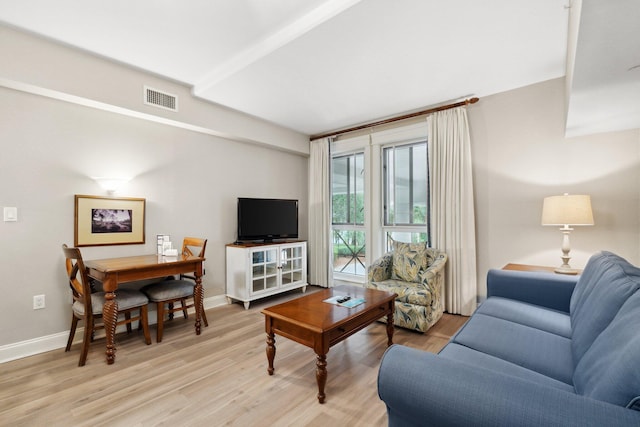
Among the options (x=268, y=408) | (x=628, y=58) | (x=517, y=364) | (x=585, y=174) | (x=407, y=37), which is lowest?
(x=268, y=408)

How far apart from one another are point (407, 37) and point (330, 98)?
1.30 m

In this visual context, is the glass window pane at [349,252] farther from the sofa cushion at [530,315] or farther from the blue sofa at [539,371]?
the blue sofa at [539,371]

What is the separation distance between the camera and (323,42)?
231 cm

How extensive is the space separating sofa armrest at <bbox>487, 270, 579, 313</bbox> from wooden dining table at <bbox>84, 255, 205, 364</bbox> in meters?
2.74

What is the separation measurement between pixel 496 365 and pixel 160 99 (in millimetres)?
3593

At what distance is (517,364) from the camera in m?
1.43

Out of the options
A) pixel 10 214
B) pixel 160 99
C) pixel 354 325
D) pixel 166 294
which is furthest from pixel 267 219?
pixel 10 214

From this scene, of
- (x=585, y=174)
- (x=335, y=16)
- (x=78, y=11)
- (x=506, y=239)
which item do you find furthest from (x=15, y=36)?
(x=585, y=174)

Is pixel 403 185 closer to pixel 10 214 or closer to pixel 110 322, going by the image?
pixel 110 322

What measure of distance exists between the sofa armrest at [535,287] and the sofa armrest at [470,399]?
1.71m

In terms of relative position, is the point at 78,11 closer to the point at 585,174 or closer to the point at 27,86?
the point at 27,86

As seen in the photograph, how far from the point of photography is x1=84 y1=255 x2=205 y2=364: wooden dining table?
2352 mm

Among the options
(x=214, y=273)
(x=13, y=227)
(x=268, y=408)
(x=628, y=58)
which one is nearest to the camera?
(x=628, y=58)

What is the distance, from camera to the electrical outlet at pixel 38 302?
2525 millimetres
